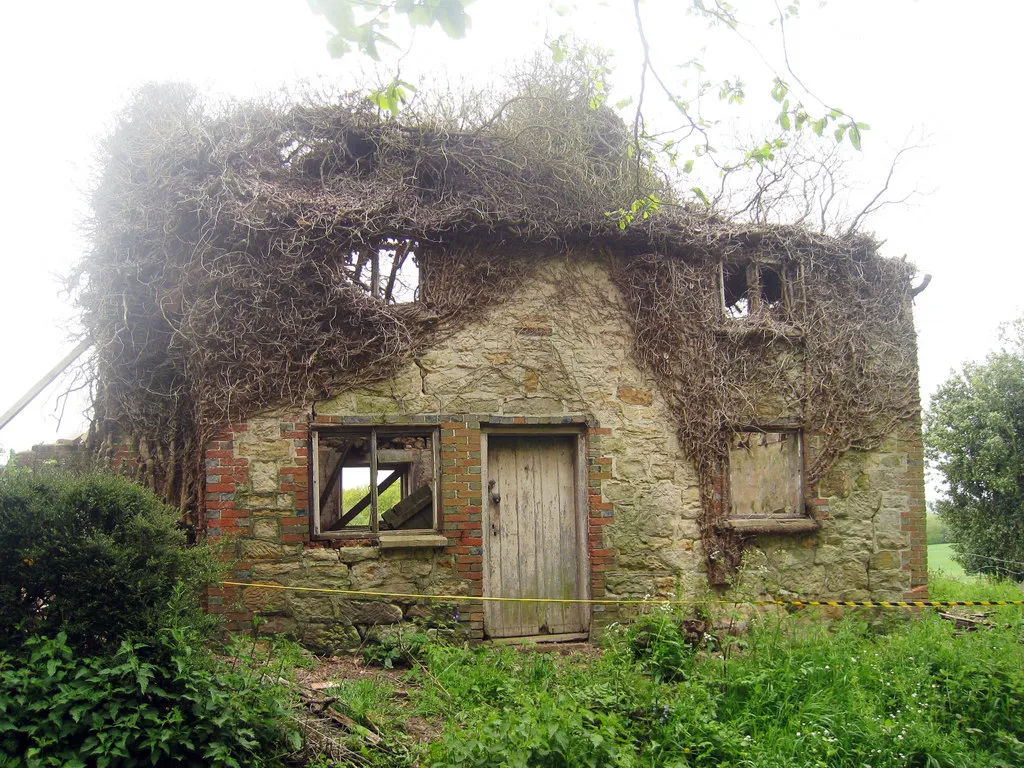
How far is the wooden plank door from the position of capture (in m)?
7.00

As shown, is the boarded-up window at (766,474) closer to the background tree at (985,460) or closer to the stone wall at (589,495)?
the stone wall at (589,495)

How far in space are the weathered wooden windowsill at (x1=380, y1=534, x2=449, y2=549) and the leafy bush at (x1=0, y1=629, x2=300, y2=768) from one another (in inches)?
91.6

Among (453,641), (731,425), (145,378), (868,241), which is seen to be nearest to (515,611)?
(453,641)

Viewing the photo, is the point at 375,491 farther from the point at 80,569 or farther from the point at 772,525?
the point at 772,525

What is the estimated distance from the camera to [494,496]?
7.05m

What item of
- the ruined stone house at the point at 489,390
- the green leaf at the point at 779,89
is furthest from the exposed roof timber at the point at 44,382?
the green leaf at the point at 779,89

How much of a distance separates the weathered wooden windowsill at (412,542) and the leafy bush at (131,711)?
2.33 metres

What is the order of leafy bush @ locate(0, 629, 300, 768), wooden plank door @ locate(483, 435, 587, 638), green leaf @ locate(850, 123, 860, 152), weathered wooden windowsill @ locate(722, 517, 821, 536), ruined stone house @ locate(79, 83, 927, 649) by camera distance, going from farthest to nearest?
1. weathered wooden windowsill @ locate(722, 517, 821, 536)
2. wooden plank door @ locate(483, 435, 587, 638)
3. ruined stone house @ locate(79, 83, 927, 649)
4. green leaf @ locate(850, 123, 860, 152)
5. leafy bush @ locate(0, 629, 300, 768)

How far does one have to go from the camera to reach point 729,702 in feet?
16.6

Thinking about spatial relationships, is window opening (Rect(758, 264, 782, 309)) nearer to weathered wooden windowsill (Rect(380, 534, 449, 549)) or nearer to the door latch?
the door latch

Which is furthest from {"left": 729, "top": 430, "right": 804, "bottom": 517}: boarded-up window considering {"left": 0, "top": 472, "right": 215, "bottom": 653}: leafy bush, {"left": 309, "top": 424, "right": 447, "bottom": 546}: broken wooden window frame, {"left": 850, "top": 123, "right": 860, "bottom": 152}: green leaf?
{"left": 0, "top": 472, "right": 215, "bottom": 653}: leafy bush

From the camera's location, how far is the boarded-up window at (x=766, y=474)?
7.69m

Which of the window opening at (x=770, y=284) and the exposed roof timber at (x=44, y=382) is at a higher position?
the window opening at (x=770, y=284)

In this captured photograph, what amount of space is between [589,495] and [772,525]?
1.92 m
